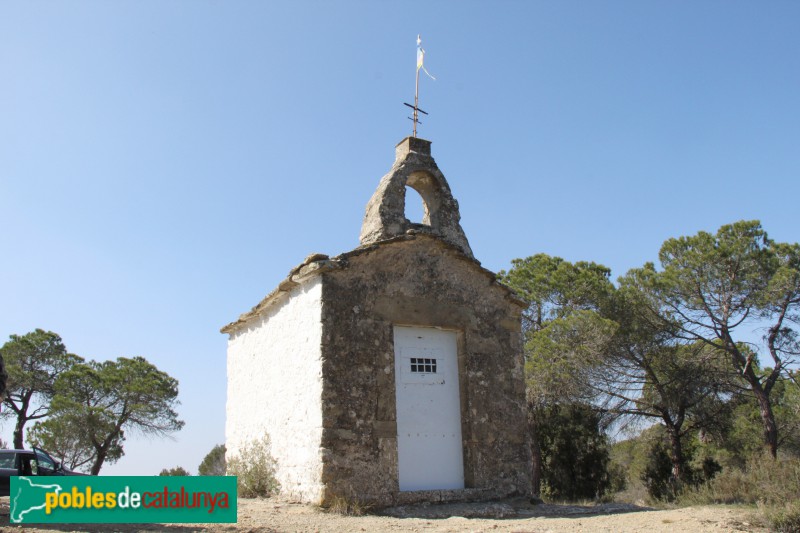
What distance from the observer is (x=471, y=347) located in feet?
34.1

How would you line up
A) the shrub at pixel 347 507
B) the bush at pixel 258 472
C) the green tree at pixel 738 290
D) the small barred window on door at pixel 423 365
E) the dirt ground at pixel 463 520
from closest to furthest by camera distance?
the dirt ground at pixel 463 520
the shrub at pixel 347 507
the bush at pixel 258 472
the small barred window on door at pixel 423 365
the green tree at pixel 738 290

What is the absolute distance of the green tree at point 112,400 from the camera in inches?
901

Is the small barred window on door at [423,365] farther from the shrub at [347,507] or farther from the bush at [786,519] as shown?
the bush at [786,519]

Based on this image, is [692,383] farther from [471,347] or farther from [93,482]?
[93,482]

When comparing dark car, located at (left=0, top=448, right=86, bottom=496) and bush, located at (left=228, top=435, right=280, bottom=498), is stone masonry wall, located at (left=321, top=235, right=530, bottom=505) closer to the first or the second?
bush, located at (left=228, top=435, right=280, bottom=498)

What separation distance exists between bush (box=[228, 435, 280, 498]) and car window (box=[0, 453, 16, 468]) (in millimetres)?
3259

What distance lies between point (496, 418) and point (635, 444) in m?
13.5

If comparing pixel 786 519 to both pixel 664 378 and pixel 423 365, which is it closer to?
pixel 423 365

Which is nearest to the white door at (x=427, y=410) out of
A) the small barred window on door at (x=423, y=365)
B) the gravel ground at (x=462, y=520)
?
the small barred window on door at (x=423, y=365)

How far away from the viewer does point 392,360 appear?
9.58 m

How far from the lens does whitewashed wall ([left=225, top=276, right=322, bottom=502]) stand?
353 inches

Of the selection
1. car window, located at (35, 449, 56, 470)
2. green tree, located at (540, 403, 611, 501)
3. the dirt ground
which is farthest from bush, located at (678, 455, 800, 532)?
car window, located at (35, 449, 56, 470)

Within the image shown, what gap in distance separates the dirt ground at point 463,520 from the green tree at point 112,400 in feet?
45.9

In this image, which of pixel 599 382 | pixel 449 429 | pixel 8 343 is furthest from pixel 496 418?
pixel 8 343
